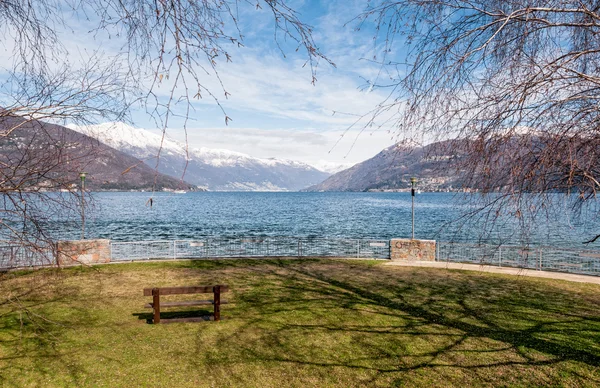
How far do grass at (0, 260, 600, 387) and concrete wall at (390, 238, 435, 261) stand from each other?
5017 mm

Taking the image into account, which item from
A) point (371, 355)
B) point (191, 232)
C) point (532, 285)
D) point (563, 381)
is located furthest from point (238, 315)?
point (191, 232)

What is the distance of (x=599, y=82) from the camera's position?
14.1 feet

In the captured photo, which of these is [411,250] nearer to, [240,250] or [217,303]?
[240,250]

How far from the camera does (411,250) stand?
64.2 feet

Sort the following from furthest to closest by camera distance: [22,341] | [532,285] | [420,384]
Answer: [532,285], [22,341], [420,384]

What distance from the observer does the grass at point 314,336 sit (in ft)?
22.2

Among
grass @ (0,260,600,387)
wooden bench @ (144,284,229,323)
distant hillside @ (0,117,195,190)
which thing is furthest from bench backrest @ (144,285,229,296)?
distant hillside @ (0,117,195,190)

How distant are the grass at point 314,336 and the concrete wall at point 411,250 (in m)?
5.02

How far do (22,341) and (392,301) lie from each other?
904 centimetres

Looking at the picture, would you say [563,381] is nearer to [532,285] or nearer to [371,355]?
[371,355]

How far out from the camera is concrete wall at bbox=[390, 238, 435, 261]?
19312 mm

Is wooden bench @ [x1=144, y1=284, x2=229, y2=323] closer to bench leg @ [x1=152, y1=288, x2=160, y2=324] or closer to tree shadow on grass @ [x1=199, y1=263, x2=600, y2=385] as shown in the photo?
bench leg @ [x1=152, y1=288, x2=160, y2=324]

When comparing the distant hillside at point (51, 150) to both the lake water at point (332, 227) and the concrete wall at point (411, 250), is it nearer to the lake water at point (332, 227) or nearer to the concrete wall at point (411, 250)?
the lake water at point (332, 227)

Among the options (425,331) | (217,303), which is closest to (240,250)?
(217,303)
